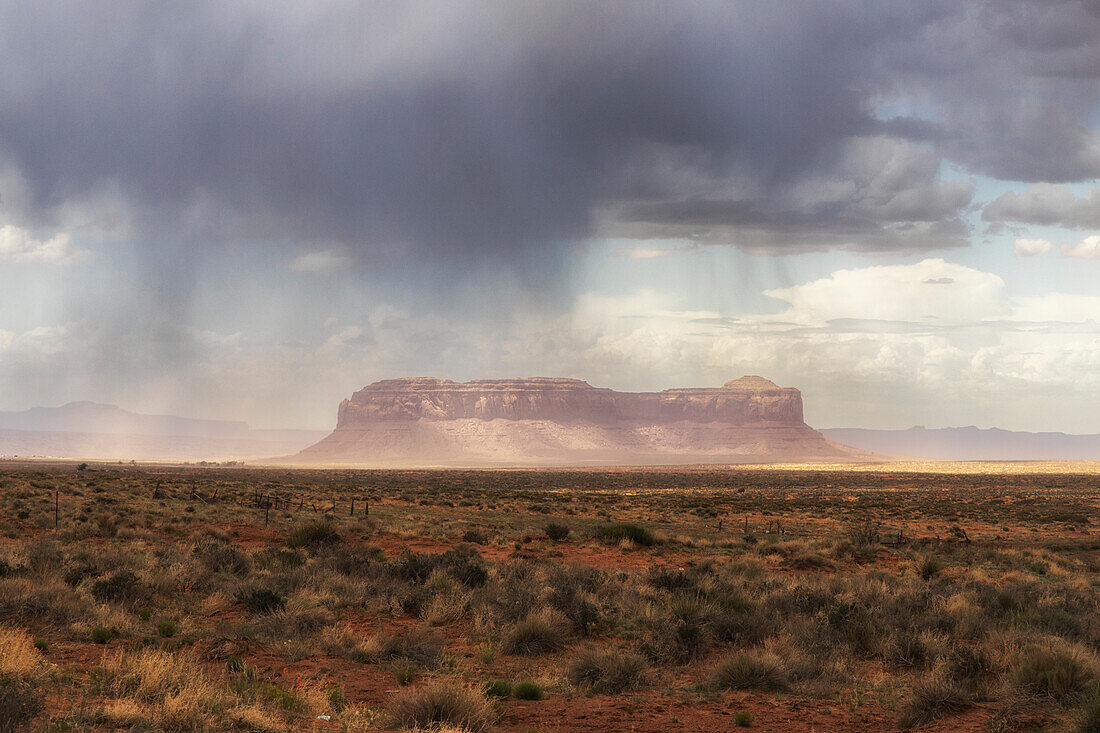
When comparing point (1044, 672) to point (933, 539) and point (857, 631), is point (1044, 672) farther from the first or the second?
point (933, 539)

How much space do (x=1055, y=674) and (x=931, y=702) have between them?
5.59 feet

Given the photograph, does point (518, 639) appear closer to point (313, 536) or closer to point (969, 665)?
point (969, 665)

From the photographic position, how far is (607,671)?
33.5 feet

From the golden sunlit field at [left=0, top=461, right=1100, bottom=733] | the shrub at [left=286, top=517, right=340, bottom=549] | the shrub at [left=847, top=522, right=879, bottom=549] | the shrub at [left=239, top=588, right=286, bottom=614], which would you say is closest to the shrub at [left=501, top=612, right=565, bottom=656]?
the golden sunlit field at [left=0, top=461, right=1100, bottom=733]

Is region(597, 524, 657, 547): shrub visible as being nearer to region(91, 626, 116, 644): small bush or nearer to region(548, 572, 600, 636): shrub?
region(548, 572, 600, 636): shrub

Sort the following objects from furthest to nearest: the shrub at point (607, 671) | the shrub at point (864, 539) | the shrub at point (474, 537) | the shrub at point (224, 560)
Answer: the shrub at point (474, 537) < the shrub at point (864, 539) < the shrub at point (224, 560) < the shrub at point (607, 671)

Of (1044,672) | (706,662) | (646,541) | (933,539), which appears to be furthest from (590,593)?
(933,539)

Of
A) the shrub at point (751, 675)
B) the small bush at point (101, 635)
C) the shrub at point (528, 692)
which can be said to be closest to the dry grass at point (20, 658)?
the small bush at point (101, 635)

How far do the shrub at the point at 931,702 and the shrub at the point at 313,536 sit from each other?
54.8 ft

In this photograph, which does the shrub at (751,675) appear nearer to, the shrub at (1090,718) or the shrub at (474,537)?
the shrub at (1090,718)

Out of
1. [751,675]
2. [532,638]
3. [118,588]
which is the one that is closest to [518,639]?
[532,638]

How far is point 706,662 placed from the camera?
1148 cm

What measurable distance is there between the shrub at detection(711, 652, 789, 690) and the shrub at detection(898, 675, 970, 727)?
4.99 feet

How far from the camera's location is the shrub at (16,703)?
6715 millimetres
